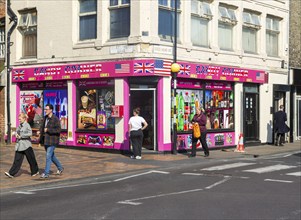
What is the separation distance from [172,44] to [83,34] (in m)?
3.79

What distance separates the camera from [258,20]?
24141mm

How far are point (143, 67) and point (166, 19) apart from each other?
2.47 meters

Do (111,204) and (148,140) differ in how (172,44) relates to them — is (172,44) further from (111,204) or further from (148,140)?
(111,204)

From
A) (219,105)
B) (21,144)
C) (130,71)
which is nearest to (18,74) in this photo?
(130,71)

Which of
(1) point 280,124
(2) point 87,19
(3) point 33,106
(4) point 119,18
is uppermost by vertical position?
(2) point 87,19

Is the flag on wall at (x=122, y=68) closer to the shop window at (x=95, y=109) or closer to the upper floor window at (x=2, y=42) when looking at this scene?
the shop window at (x=95, y=109)

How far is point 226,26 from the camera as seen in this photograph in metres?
22.4

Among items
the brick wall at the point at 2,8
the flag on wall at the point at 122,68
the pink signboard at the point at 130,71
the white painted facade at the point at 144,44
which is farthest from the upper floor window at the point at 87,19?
the brick wall at the point at 2,8

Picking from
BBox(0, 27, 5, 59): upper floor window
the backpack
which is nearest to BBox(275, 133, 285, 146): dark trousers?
the backpack

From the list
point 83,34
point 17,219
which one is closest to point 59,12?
point 83,34

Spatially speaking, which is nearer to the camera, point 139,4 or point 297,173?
point 297,173

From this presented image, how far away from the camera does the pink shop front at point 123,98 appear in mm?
18516

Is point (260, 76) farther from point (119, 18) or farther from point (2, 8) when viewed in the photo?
point (2, 8)

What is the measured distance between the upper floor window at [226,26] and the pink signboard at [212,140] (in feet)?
12.9
